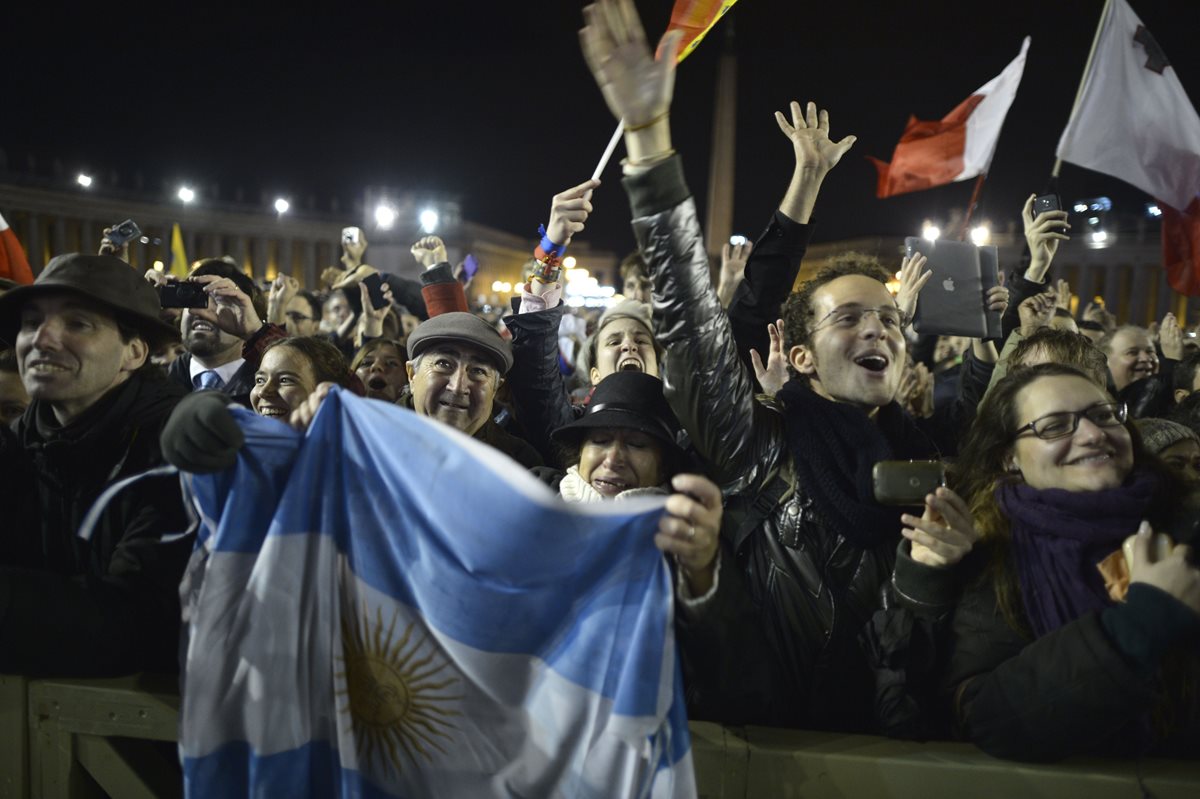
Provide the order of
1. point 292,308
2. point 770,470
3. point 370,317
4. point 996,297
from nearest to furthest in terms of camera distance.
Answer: point 770,470
point 996,297
point 370,317
point 292,308

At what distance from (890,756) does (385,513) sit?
1.38 m

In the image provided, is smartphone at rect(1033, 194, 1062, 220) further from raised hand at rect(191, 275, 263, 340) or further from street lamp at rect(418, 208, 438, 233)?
street lamp at rect(418, 208, 438, 233)

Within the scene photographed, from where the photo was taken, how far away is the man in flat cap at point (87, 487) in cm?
233

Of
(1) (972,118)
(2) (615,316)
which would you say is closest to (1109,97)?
(1) (972,118)

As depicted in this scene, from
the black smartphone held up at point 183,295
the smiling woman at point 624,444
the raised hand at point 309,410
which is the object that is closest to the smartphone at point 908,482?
the smiling woman at point 624,444

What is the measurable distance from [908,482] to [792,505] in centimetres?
44

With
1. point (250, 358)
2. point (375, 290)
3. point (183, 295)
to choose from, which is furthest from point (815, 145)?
point (375, 290)

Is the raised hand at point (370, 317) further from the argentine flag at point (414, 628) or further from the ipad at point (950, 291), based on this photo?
the argentine flag at point (414, 628)

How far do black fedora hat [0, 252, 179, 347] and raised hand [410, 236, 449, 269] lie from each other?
309 cm

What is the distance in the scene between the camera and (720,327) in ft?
8.42

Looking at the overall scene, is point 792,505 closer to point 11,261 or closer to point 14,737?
point 14,737

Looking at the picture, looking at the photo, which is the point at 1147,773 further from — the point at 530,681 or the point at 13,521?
the point at 13,521

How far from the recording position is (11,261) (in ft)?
18.3

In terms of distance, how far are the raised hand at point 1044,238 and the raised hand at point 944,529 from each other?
9.55 ft
